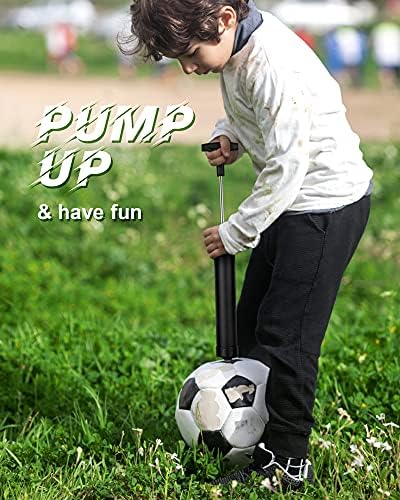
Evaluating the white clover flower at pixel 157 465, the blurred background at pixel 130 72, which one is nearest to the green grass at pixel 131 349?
the white clover flower at pixel 157 465

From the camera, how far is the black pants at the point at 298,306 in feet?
11.4

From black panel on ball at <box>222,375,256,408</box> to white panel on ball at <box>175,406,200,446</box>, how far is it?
6.2 inches

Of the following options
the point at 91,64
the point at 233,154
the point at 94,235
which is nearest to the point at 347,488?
the point at 233,154

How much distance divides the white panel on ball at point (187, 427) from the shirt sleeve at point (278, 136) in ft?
2.49

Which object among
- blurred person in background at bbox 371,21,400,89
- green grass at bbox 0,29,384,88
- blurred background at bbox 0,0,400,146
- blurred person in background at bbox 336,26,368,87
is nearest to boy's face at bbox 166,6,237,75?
blurred background at bbox 0,0,400,146

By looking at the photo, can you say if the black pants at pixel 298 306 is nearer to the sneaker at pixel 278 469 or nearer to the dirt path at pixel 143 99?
the sneaker at pixel 278 469

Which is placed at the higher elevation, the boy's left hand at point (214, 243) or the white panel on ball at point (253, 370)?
the boy's left hand at point (214, 243)

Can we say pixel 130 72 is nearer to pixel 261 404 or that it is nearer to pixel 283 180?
pixel 261 404

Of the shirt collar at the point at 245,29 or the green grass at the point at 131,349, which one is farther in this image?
the green grass at the point at 131,349

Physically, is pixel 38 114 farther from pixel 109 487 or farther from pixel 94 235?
pixel 109 487

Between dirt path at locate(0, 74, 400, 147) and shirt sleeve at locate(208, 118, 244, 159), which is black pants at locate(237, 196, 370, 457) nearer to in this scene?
shirt sleeve at locate(208, 118, 244, 159)

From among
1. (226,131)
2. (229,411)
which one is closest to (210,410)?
(229,411)

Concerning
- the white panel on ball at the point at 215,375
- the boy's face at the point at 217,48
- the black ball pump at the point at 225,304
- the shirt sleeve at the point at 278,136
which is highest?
A: the boy's face at the point at 217,48

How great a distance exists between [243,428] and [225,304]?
1.46 ft
